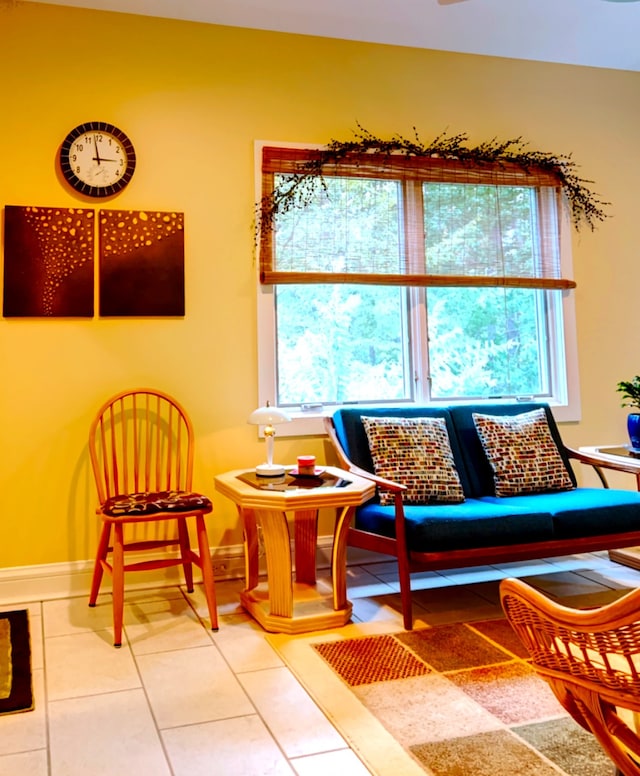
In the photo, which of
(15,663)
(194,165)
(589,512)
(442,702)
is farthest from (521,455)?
(15,663)

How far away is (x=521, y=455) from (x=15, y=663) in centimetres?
248

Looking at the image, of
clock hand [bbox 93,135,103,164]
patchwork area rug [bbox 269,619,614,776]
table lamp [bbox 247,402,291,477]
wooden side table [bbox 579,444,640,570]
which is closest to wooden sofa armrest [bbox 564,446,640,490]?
wooden side table [bbox 579,444,640,570]

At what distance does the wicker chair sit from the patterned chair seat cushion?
65.6 inches

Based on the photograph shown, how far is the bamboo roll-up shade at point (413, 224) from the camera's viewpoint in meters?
Result: 3.53

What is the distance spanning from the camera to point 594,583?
3.22m

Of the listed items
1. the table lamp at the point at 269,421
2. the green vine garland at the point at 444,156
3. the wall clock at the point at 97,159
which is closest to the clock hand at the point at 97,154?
the wall clock at the point at 97,159

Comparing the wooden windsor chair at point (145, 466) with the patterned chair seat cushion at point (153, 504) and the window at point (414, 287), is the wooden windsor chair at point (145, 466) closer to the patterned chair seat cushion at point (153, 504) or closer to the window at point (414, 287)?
the patterned chair seat cushion at point (153, 504)

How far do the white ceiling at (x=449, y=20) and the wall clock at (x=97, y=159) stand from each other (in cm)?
65

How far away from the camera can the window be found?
Result: 11.7 feet

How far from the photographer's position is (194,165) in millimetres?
3412

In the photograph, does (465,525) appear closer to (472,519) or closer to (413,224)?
(472,519)

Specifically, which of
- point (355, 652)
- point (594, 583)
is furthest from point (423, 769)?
point (594, 583)

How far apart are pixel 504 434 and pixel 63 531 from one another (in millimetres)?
2305

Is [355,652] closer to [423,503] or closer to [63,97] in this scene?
[423,503]
